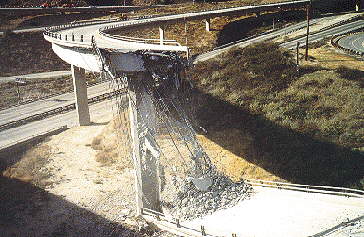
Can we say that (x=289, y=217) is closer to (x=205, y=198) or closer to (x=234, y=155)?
(x=205, y=198)

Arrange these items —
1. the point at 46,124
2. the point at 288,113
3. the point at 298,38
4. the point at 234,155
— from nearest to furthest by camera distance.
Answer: the point at 234,155 → the point at 288,113 → the point at 46,124 → the point at 298,38

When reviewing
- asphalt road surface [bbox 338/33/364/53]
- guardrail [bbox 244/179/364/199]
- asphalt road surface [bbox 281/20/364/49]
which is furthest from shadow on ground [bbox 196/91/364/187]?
asphalt road surface [bbox 338/33/364/53]

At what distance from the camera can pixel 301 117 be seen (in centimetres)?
3791

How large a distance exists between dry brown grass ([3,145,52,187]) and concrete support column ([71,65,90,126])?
661 cm

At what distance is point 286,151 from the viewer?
34219 mm

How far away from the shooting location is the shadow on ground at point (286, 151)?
30.3 metres

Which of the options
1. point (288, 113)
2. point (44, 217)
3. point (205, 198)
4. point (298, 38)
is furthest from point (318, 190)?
point (298, 38)

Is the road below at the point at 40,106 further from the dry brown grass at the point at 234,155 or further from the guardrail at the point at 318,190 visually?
the guardrail at the point at 318,190

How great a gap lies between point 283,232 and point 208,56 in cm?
4062

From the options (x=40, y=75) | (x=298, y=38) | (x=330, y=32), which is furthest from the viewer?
(x=40, y=75)

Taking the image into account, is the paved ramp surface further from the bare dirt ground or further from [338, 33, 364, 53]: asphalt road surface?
[338, 33, 364, 53]: asphalt road surface

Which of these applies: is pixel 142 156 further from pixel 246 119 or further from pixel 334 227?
pixel 246 119

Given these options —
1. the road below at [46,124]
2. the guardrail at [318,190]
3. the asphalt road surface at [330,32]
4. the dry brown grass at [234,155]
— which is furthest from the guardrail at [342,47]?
the road below at [46,124]

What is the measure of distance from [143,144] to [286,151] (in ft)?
47.2
